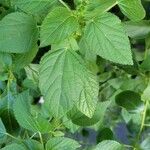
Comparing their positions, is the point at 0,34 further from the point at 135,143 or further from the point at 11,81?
the point at 135,143

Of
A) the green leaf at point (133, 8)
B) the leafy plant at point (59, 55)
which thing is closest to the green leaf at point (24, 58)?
the leafy plant at point (59, 55)

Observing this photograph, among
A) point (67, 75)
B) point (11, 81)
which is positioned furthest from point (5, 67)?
point (67, 75)

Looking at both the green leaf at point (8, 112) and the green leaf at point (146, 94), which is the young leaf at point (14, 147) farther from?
the green leaf at point (146, 94)

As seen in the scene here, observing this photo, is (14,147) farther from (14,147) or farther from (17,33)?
(17,33)

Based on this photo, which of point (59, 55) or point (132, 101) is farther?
point (132, 101)

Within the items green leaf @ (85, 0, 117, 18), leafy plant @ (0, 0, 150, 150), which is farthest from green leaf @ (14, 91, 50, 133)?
green leaf @ (85, 0, 117, 18)

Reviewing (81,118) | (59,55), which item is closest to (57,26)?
(59,55)
